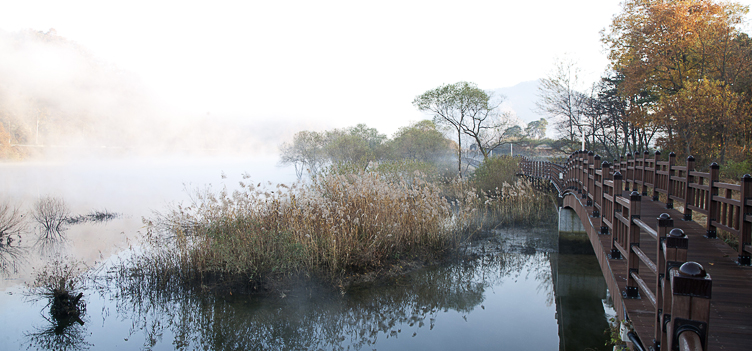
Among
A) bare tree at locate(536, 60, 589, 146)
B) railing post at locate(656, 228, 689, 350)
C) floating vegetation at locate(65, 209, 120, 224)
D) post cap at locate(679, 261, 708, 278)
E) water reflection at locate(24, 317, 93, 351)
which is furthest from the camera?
bare tree at locate(536, 60, 589, 146)

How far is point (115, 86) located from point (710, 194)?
231 ft

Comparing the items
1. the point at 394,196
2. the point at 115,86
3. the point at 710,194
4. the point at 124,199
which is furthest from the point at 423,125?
the point at 115,86

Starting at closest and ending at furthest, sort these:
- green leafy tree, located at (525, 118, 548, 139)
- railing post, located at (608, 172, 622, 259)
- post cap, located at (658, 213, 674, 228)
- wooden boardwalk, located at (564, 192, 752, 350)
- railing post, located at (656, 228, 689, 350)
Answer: railing post, located at (656, 228, 689, 350), post cap, located at (658, 213, 674, 228), wooden boardwalk, located at (564, 192, 752, 350), railing post, located at (608, 172, 622, 259), green leafy tree, located at (525, 118, 548, 139)

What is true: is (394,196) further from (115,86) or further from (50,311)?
(115,86)

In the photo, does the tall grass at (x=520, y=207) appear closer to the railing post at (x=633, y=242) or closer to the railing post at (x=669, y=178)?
the railing post at (x=669, y=178)

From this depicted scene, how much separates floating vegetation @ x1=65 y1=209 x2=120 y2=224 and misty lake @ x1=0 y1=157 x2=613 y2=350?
489 cm

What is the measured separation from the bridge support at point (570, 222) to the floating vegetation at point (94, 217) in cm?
1719

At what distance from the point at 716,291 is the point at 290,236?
6.43 metres

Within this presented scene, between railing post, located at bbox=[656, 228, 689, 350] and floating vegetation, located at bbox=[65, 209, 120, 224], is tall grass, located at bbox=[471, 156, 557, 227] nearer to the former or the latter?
railing post, located at bbox=[656, 228, 689, 350]

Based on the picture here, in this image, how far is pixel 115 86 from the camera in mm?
57594

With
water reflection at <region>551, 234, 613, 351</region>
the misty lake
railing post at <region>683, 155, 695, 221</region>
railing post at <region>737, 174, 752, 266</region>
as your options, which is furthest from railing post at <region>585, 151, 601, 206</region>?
the misty lake

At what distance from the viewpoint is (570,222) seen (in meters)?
10.0

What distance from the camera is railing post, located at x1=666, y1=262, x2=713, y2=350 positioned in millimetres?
1640


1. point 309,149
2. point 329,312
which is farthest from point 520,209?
point 309,149
